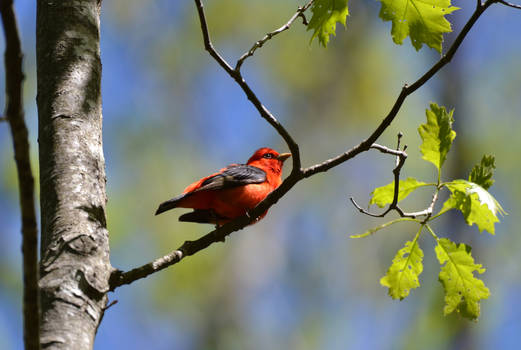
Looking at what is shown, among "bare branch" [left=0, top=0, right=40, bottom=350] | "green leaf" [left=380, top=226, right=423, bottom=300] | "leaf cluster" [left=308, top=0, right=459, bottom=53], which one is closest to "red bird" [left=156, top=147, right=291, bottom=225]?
"green leaf" [left=380, top=226, right=423, bottom=300]

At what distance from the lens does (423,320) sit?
38.7 feet

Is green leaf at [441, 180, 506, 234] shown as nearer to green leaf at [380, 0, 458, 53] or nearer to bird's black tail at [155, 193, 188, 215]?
green leaf at [380, 0, 458, 53]

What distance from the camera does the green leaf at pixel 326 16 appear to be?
7.91 ft

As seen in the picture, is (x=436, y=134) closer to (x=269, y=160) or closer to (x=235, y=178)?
(x=235, y=178)

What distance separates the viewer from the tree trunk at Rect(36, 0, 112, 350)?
196 centimetres

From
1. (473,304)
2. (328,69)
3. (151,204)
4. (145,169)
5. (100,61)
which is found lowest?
(473,304)

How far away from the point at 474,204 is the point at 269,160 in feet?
12.2

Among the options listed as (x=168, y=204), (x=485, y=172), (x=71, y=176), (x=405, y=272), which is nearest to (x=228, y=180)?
(x=168, y=204)

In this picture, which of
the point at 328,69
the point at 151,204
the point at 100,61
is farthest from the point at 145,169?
the point at 100,61

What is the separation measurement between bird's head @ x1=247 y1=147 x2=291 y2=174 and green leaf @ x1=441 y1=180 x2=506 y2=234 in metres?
3.52

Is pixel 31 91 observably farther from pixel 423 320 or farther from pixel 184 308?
pixel 423 320

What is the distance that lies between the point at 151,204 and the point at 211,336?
12.2 ft

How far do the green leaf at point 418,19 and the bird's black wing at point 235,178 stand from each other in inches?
103

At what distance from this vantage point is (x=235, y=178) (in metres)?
4.96
